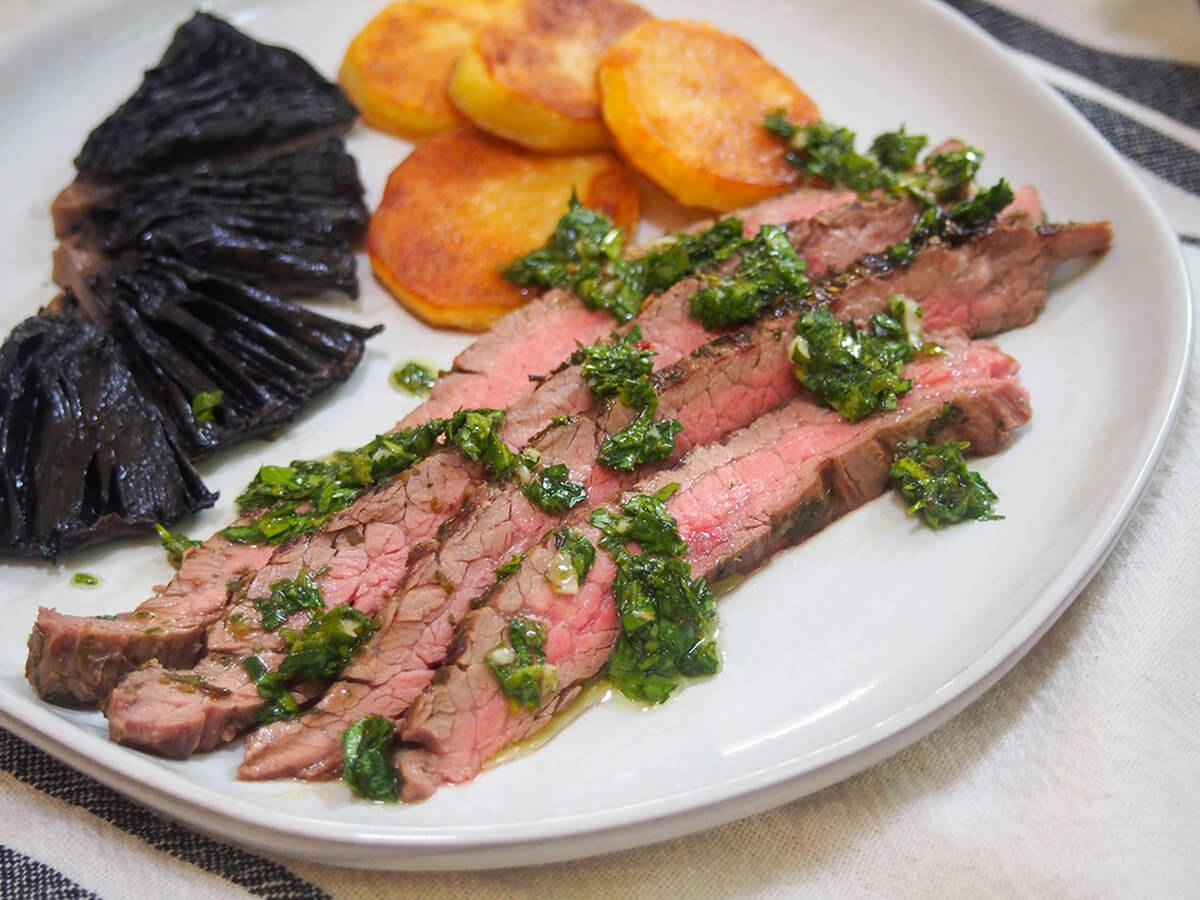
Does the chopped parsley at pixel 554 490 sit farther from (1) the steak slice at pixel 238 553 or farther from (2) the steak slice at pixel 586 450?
(1) the steak slice at pixel 238 553

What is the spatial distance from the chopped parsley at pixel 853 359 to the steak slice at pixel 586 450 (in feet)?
0.25

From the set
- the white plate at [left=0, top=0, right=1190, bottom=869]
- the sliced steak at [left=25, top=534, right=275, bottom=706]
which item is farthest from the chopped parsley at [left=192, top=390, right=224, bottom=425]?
the sliced steak at [left=25, top=534, right=275, bottom=706]

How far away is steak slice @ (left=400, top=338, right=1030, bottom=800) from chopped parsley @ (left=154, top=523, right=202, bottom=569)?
1.11 meters

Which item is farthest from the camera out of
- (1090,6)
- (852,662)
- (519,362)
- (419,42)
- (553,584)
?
(1090,6)

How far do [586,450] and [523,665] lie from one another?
75 centimetres

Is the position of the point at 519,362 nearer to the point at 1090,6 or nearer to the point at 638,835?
the point at 638,835

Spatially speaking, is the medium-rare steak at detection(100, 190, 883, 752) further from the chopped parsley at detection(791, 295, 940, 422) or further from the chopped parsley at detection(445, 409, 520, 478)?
the chopped parsley at detection(791, 295, 940, 422)

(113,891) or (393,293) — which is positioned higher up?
(393,293)

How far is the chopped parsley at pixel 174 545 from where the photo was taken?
326cm

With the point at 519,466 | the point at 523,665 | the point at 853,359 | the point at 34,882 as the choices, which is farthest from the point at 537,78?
the point at 34,882

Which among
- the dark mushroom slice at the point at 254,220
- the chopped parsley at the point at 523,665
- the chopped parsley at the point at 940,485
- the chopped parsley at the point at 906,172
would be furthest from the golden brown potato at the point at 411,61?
the chopped parsley at the point at 523,665

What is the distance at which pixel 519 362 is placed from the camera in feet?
12.1

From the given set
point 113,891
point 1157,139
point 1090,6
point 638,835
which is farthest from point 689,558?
point 1090,6

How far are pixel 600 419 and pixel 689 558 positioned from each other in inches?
20.9
